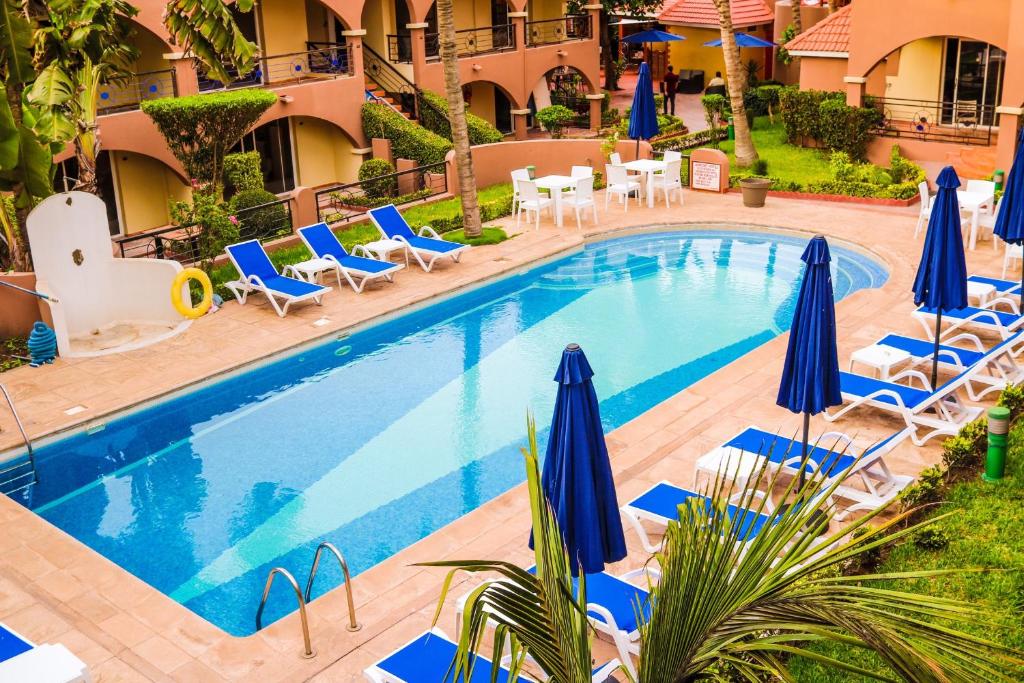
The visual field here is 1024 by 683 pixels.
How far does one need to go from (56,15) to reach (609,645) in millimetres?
11896

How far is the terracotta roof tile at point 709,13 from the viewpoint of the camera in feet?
123

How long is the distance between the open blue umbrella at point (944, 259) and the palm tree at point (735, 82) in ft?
45.3

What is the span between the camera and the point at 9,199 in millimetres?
17703

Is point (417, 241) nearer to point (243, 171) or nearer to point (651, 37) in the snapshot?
point (243, 171)

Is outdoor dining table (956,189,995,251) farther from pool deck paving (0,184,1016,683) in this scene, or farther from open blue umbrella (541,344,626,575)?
open blue umbrella (541,344,626,575)

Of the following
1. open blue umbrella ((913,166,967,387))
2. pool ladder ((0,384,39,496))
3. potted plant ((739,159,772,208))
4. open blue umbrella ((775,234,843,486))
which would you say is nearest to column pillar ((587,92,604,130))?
potted plant ((739,159,772,208))

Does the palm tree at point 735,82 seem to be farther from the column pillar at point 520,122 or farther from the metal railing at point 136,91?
→ the metal railing at point 136,91

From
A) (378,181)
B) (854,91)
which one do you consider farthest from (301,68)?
(854,91)

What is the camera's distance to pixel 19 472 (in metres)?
12.4

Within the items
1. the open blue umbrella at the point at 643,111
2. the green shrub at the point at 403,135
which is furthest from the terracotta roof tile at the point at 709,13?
the open blue umbrella at the point at 643,111

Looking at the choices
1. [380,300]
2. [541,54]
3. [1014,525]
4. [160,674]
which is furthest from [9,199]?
[541,54]

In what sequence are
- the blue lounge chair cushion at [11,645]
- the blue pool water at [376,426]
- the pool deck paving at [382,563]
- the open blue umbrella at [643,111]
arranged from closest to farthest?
the blue lounge chair cushion at [11,645] → the pool deck paving at [382,563] → the blue pool water at [376,426] → the open blue umbrella at [643,111]

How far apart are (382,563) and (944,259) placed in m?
6.51

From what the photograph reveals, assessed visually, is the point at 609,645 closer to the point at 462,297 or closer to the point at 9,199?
the point at 462,297
